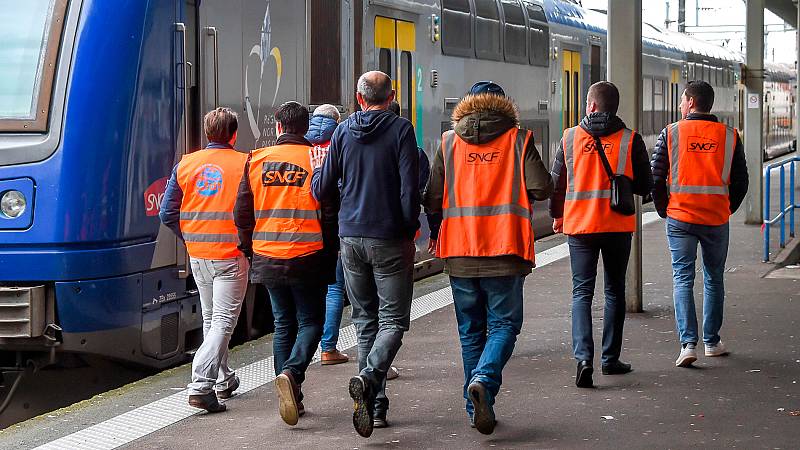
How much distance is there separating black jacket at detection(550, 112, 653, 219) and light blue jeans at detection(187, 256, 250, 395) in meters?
1.77

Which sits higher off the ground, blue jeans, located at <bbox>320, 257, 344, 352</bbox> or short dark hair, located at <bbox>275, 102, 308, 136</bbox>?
short dark hair, located at <bbox>275, 102, 308, 136</bbox>

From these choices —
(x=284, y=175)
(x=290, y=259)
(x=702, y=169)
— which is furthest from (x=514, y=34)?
(x=290, y=259)

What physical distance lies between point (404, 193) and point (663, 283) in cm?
631

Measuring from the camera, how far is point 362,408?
238 inches

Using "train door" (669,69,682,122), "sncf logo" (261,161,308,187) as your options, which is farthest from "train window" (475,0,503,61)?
"train door" (669,69,682,122)

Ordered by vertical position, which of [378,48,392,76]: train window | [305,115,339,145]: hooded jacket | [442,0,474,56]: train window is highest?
[442,0,474,56]: train window

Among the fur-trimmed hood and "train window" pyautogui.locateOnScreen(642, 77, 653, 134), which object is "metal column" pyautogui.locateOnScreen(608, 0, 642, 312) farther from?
"train window" pyautogui.locateOnScreen(642, 77, 653, 134)

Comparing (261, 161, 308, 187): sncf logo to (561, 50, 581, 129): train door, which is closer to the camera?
(261, 161, 308, 187): sncf logo

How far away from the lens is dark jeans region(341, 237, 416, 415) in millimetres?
6266

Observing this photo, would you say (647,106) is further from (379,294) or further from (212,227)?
(379,294)

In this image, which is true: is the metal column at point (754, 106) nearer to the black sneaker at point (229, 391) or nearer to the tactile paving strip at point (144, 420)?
the tactile paving strip at point (144, 420)

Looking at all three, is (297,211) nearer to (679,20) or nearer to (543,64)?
(543,64)

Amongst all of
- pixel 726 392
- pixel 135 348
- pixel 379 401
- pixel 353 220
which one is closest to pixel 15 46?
pixel 135 348

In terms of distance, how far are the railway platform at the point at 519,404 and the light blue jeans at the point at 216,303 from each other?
233 mm
